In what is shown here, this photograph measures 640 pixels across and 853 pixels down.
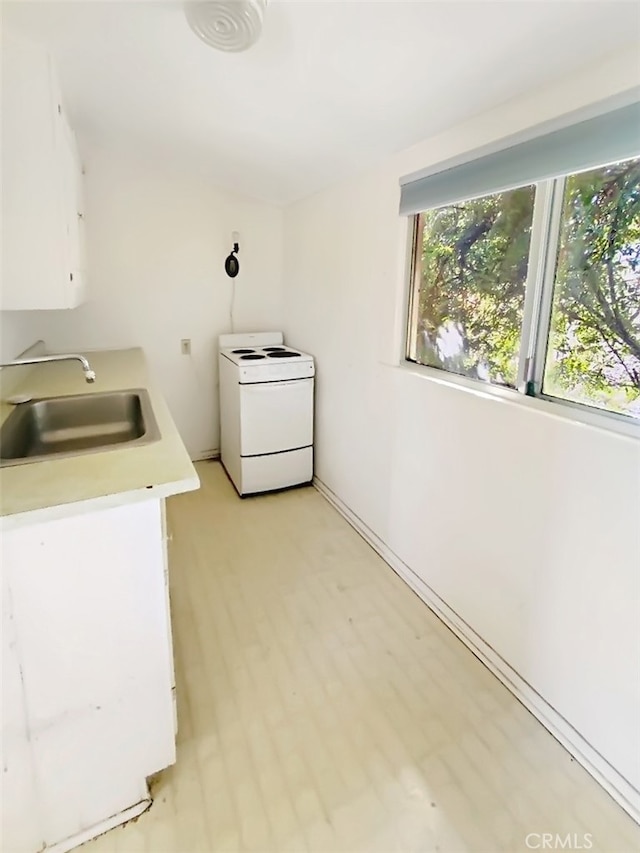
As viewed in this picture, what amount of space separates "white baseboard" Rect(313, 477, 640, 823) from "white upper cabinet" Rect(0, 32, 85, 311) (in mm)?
1923

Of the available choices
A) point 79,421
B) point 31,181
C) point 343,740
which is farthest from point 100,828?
point 31,181

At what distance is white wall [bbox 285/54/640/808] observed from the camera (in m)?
1.33

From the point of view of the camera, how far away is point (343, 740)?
1506 millimetres

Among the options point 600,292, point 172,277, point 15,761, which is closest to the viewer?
point 15,761

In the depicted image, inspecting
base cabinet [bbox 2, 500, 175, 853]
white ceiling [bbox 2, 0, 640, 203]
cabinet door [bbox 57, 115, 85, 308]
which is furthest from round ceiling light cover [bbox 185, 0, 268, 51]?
base cabinet [bbox 2, 500, 175, 853]

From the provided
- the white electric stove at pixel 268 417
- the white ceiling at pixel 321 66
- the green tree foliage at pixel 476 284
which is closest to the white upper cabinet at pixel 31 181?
the white ceiling at pixel 321 66

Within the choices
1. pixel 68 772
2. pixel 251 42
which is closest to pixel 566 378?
pixel 251 42

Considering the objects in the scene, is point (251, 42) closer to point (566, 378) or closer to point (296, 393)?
point (566, 378)

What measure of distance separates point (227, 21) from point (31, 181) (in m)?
0.82

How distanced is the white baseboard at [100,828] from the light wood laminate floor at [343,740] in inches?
0.8

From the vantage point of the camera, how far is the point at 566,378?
152 cm

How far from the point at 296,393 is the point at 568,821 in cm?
235

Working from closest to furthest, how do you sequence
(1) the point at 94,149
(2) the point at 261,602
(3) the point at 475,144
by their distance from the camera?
1. (3) the point at 475,144
2. (2) the point at 261,602
3. (1) the point at 94,149

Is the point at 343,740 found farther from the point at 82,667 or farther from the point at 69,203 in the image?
the point at 69,203
